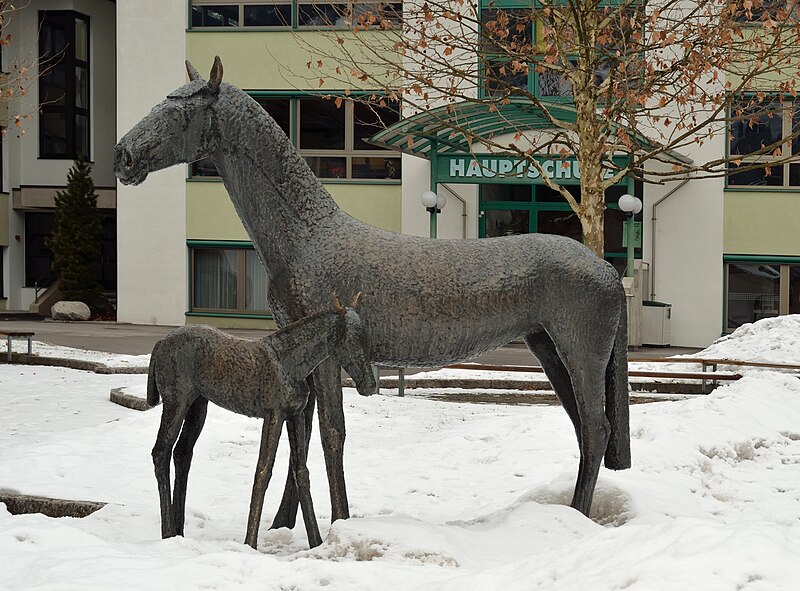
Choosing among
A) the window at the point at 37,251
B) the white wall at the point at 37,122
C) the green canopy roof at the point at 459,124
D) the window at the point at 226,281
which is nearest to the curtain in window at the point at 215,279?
the window at the point at 226,281

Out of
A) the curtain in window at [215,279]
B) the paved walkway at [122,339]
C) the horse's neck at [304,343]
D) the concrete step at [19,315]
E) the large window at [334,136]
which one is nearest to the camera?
the horse's neck at [304,343]

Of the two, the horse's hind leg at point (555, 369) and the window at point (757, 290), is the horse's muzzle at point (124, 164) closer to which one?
the horse's hind leg at point (555, 369)

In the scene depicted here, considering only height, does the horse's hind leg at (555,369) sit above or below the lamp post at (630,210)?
below

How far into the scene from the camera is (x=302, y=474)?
5031mm

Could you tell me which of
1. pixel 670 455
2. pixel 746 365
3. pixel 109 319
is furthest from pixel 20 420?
pixel 109 319

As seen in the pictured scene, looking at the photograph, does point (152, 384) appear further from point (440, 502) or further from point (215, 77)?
point (440, 502)

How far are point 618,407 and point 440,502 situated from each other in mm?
1468

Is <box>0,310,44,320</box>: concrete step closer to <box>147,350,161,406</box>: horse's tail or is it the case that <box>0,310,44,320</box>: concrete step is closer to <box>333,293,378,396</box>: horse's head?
Answer: <box>147,350,161,406</box>: horse's tail

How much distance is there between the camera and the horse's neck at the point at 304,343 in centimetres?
475

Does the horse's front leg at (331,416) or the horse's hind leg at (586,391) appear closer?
the horse's front leg at (331,416)

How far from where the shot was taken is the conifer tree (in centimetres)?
2661

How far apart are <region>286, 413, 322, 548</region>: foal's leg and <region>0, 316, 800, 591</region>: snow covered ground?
0.66ft

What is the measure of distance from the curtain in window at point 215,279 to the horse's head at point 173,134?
66.3ft

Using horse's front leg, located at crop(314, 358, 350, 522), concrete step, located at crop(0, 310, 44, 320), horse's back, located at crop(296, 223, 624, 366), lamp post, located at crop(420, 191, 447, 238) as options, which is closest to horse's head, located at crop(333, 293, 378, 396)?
horse's front leg, located at crop(314, 358, 350, 522)
